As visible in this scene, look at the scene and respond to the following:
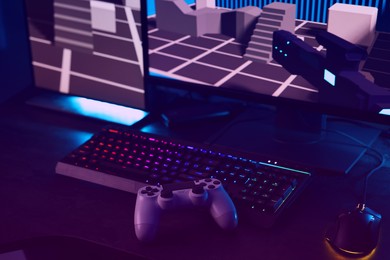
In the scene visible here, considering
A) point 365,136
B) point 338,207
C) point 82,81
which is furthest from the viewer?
point 82,81

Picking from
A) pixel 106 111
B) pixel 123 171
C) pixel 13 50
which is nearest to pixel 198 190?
pixel 123 171

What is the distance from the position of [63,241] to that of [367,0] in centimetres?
69

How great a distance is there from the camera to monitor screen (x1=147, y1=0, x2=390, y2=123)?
1.04 m

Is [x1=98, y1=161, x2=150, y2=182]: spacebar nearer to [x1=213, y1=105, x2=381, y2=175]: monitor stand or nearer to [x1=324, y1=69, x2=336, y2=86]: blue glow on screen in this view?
[x1=213, y1=105, x2=381, y2=175]: monitor stand

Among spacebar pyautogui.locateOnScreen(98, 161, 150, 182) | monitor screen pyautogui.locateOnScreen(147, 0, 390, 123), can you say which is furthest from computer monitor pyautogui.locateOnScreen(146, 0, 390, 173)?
spacebar pyautogui.locateOnScreen(98, 161, 150, 182)

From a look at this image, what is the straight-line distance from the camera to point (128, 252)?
84cm

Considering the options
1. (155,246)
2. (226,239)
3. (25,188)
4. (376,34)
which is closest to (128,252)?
(155,246)

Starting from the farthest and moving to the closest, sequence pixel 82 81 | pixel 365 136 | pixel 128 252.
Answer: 1. pixel 82 81
2. pixel 365 136
3. pixel 128 252

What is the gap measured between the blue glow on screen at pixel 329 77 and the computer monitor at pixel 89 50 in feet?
1.43

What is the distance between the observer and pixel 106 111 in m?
1.40

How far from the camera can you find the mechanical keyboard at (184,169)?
3.04 ft

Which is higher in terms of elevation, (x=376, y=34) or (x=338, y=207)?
(x=376, y=34)

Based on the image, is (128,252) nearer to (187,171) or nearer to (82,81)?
(187,171)

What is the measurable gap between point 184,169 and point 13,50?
0.76 metres
